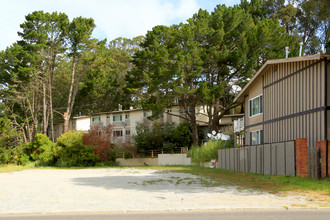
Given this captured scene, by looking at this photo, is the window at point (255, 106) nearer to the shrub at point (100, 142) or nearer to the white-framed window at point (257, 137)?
the white-framed window at point (257, 137)

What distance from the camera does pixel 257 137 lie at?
1123 inches

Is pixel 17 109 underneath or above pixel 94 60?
underneath

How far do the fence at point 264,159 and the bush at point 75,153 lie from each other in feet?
62.8

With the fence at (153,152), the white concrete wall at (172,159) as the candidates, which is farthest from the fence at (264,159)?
the fence at (153,152)

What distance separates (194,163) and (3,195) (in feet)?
91.9

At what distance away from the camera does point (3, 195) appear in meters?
14.2

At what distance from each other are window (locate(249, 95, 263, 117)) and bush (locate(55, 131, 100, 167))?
2125 centimetres

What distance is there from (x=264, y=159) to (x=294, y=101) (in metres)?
3.67

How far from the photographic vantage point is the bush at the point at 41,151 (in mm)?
47969

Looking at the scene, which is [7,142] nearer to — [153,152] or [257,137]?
[153,152]

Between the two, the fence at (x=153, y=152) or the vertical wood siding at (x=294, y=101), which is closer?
the vertical wood siding at (x=294, y=101)

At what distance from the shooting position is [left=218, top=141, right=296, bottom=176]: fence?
19.2m

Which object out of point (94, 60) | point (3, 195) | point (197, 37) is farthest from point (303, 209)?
point (94, 60)

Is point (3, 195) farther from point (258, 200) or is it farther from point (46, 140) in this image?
point (46, 140)
